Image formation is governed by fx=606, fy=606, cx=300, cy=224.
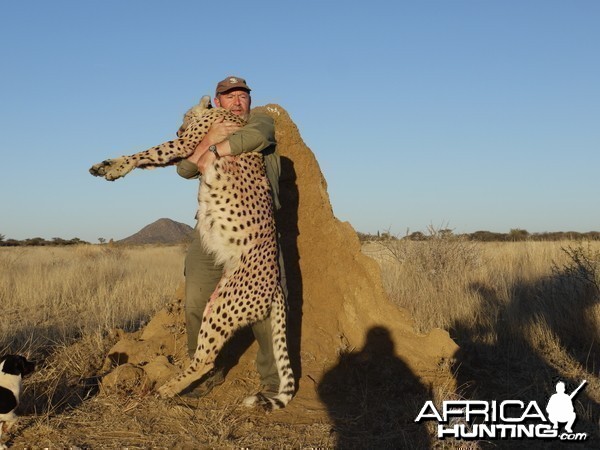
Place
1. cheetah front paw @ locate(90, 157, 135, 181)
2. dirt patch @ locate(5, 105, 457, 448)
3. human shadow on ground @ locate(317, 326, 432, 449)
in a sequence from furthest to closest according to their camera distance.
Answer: cheetah front paw @ locate(90, 157, 135, 181)
human shadow on ground @ locate(317, 326, 432, 449)
dirt patch @ locate(5, 105, 457, 448)

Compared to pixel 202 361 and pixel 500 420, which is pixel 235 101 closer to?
pixel 202 361

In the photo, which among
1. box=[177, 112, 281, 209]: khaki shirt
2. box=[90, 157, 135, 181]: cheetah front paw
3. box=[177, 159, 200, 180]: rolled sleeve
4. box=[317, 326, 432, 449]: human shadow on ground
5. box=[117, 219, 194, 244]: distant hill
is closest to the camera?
box=[317, 326, 432, 449]: human shadow on ground

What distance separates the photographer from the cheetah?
3691 millimetres

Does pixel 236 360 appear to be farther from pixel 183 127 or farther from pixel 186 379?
pixel 183 127

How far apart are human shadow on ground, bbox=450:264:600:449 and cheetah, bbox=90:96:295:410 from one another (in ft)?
4.82

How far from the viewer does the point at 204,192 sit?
3.77 meters

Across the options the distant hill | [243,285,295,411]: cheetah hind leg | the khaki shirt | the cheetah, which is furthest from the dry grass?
the distant hill

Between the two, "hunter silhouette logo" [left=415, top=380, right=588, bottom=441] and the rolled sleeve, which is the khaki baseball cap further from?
"hunter silhouette logo" [left=415, top=380, right=588, bottom=441]

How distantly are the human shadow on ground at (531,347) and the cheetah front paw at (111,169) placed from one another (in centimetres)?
263

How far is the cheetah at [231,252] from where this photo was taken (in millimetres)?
3691

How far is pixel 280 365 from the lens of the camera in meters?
3.81

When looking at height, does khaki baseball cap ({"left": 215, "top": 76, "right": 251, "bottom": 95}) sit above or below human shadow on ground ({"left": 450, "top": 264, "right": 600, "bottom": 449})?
above

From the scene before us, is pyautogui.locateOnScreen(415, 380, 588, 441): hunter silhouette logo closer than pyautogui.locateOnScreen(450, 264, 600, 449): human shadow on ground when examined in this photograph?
Yes

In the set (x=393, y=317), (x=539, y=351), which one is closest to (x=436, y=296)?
(x=539, y=351)
